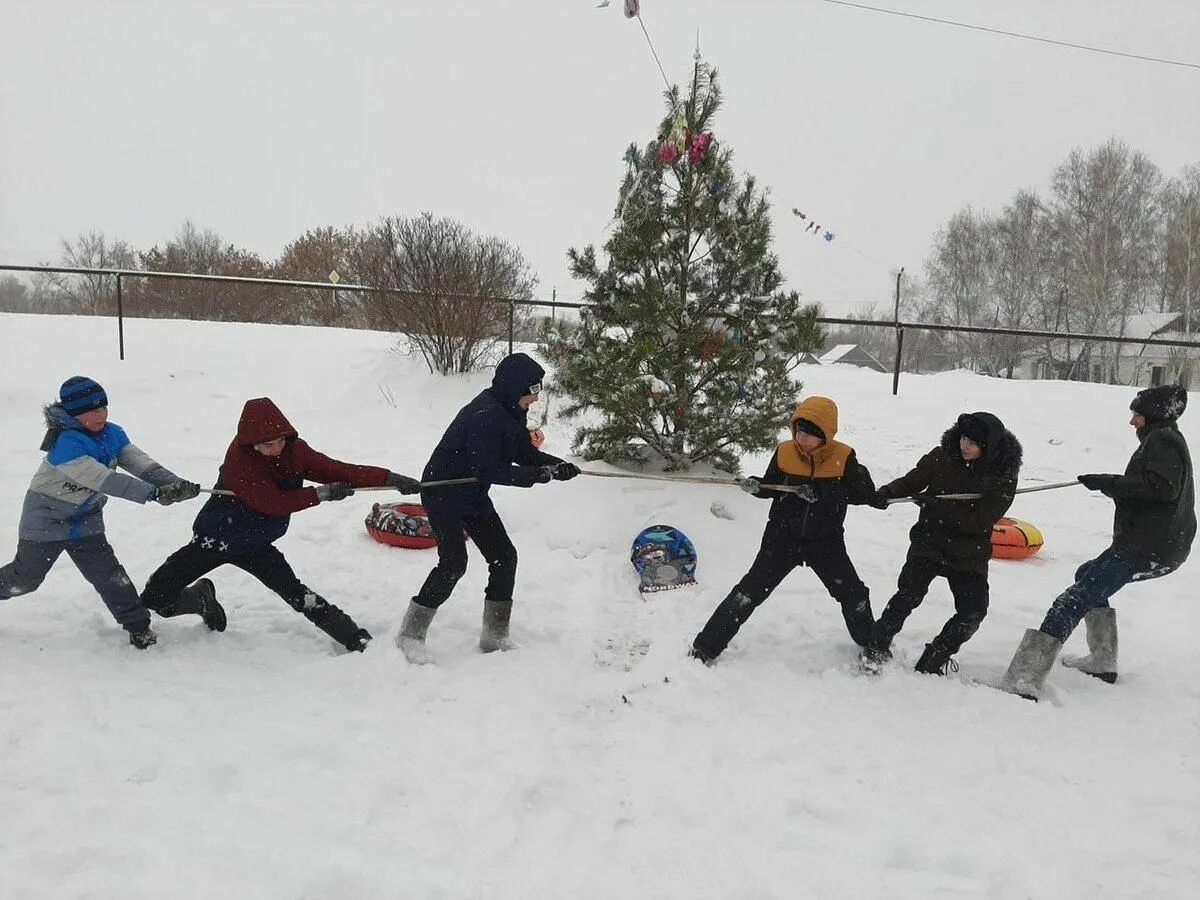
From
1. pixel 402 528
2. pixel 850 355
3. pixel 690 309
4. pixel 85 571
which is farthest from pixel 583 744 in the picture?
pixel 850 355

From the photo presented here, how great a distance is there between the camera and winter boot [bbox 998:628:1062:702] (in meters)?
3.68

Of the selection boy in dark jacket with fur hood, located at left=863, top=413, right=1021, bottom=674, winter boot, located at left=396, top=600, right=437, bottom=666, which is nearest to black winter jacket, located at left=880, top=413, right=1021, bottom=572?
boy in dark jacket with fur hood, located at left=863, top=413, right=1021, bottom=674

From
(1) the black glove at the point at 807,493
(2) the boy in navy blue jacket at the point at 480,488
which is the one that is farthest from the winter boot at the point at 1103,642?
(2) the boy in navy blue jacket at the point at 480,488

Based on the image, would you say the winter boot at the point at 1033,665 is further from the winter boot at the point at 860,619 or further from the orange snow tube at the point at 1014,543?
the orange snow tube at the point at 1014,543

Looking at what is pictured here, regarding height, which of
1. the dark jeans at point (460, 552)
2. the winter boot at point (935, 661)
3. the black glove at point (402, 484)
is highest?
the black glove at point (402, 484)

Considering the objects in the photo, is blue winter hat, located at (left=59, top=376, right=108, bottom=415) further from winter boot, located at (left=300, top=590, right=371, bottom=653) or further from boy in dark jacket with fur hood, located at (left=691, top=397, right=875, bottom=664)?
boy in dark jacket with fur hood, located at (left=691, top=397, right=875, bottom=664)

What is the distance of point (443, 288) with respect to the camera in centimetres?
992

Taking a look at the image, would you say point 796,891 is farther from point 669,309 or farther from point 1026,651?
point 669,309

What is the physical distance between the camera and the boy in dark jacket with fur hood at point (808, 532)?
3854mm

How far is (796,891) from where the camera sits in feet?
7.79

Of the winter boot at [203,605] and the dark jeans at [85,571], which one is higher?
the dark jeans at [85,571]

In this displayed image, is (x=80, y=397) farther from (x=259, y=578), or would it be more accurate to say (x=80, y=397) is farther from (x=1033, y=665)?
(x=1033, y=665)

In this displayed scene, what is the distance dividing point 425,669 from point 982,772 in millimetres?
2626

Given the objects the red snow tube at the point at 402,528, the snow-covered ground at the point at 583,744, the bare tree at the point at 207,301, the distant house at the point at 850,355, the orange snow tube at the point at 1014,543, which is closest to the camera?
the snow-covered ground at the point at 583,744
